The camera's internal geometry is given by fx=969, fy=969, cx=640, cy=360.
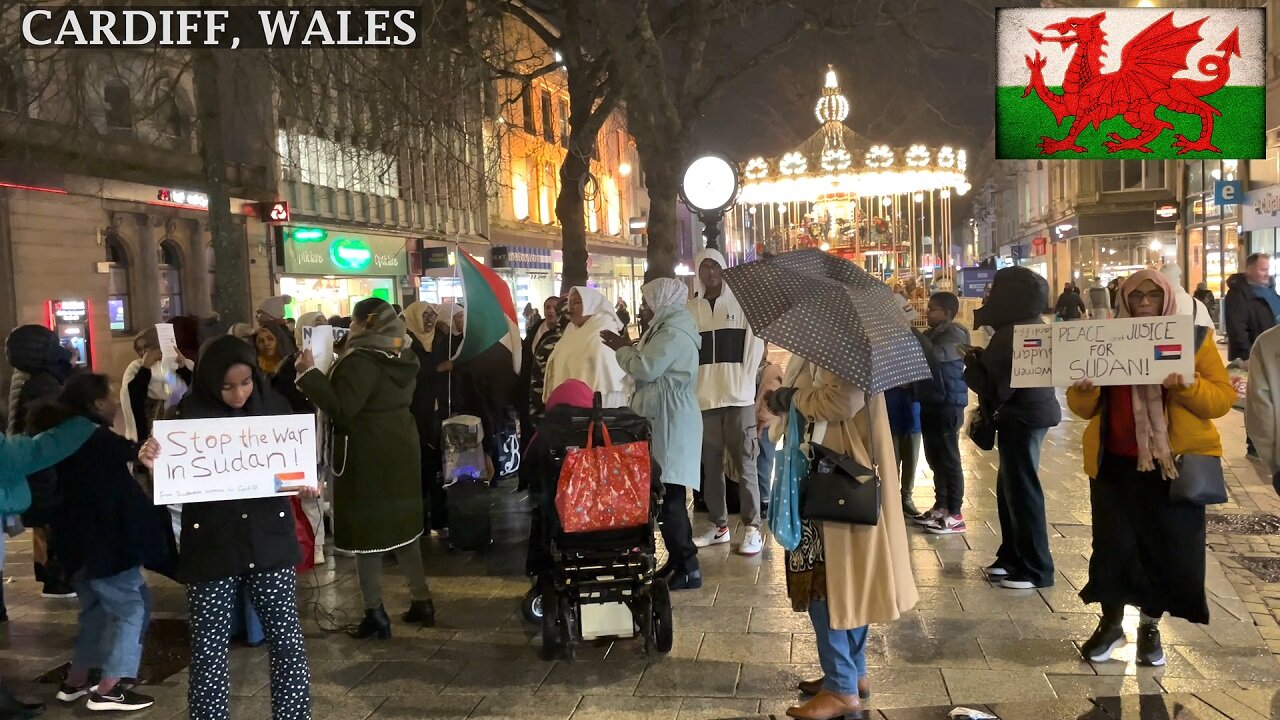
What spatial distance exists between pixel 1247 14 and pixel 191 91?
20.8 metres

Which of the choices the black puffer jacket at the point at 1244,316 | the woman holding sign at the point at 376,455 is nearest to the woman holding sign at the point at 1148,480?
the woman holding sign at the point at 376,455

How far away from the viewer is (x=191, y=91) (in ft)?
72.2

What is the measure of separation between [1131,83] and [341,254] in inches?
925

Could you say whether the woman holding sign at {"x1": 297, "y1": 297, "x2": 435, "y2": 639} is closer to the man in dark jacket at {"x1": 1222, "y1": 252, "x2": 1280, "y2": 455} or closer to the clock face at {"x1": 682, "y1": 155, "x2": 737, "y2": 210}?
the clock face at {"x1": 682, "y1": 155, "x2": 737, "y2": 210}

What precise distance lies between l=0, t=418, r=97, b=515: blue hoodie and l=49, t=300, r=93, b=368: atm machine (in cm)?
1457

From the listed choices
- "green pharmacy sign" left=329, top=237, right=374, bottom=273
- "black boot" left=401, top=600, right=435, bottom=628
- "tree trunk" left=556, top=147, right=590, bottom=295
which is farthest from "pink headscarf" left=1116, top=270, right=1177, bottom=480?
"green pharmacy sign" left=329, top=237, right=374, bottom=273

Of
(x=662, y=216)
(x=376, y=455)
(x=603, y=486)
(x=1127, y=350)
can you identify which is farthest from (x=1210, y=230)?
(x=376, y=455)

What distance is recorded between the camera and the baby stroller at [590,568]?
5.07m

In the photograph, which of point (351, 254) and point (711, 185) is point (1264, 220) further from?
point (351, 254)

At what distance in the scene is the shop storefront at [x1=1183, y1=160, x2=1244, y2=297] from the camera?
81.6 feet

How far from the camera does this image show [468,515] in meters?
7.27

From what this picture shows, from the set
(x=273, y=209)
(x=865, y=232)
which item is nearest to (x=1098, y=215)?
(x=865, y=232)

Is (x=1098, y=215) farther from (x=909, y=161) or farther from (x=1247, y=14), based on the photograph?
(x=1247, y=14)

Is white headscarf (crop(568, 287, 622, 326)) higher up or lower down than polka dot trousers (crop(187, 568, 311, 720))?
higher up
